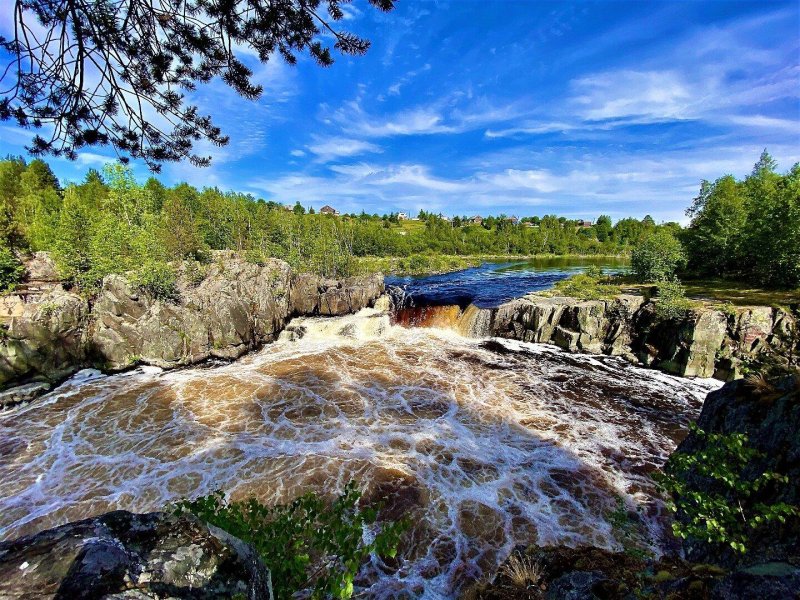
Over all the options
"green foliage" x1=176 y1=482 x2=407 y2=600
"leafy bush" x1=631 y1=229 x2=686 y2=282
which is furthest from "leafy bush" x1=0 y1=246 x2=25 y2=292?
"leafy bush" x1=631 y1=229 x2=686 y2=282

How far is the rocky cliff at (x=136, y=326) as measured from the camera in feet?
62.5

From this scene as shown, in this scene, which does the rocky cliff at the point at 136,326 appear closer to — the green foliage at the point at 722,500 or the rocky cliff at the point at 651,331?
the rocky cliff at the point at 651,331

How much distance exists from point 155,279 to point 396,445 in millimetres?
22486

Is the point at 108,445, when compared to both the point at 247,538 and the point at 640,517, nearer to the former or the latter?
the point at 247,538

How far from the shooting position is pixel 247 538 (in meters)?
3.93

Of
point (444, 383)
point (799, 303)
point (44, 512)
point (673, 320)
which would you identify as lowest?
point (44, 512)

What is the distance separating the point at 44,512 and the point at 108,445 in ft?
11.7

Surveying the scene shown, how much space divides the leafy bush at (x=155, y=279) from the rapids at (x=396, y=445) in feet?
20.8

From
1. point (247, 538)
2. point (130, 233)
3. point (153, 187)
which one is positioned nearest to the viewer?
point (247, 538)

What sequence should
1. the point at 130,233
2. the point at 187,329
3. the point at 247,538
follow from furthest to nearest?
the point at 130,233, the point at 187,329, the point at 247,538

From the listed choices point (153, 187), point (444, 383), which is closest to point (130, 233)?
point (444, 383)

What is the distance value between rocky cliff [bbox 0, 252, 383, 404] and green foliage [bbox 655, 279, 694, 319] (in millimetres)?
28971

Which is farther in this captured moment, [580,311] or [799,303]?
[580,311]

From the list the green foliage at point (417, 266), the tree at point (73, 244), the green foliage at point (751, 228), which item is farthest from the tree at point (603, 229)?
the tree at point (73, 244)
